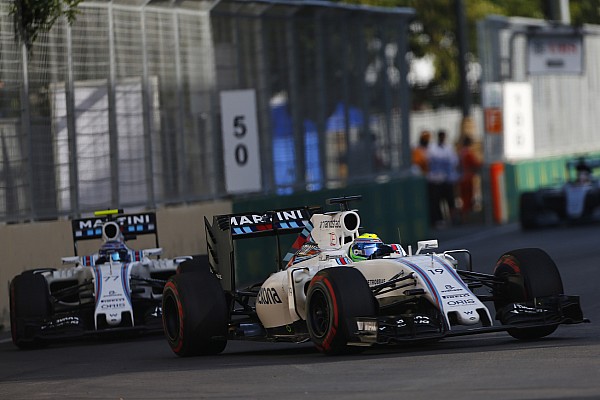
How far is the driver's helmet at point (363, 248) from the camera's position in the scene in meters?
11.8

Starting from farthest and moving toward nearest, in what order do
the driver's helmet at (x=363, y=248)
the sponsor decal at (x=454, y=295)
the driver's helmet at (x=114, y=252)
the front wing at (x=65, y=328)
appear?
the driver's helmet at (x=114, y=252)
the front wing at (x=65, y=328)
the driver's helmet at (x=363, y=248)
the sponsor decal at (x=454, y=295)

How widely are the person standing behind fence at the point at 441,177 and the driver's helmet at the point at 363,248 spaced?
738 inches

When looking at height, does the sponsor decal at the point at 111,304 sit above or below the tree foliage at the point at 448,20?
below

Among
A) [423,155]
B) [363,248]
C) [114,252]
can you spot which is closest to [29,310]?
[114,252]

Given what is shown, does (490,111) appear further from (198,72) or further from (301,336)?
(301,336)

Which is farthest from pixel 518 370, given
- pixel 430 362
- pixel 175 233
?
pixel 175 233

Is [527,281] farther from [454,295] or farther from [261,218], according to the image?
[261,218]

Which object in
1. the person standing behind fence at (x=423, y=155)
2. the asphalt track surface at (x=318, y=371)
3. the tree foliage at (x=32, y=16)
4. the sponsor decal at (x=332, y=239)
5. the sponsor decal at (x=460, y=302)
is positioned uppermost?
the tree foliage at (x=32, y=16)

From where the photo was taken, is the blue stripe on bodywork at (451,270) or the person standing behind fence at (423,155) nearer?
the blue stripe on bodywork at (451,270)

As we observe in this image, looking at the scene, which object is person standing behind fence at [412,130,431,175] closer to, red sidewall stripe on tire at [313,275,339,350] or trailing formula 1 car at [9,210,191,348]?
trailing formula 1 car at [9,210,191,348]

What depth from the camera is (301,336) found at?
1154 cm

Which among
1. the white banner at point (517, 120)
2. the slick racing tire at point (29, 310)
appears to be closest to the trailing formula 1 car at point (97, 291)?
the slick racing tire at point (29, 310)

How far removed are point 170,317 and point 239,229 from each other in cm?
93

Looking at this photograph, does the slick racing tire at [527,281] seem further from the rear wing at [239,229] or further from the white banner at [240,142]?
the white banner at [240,142]
